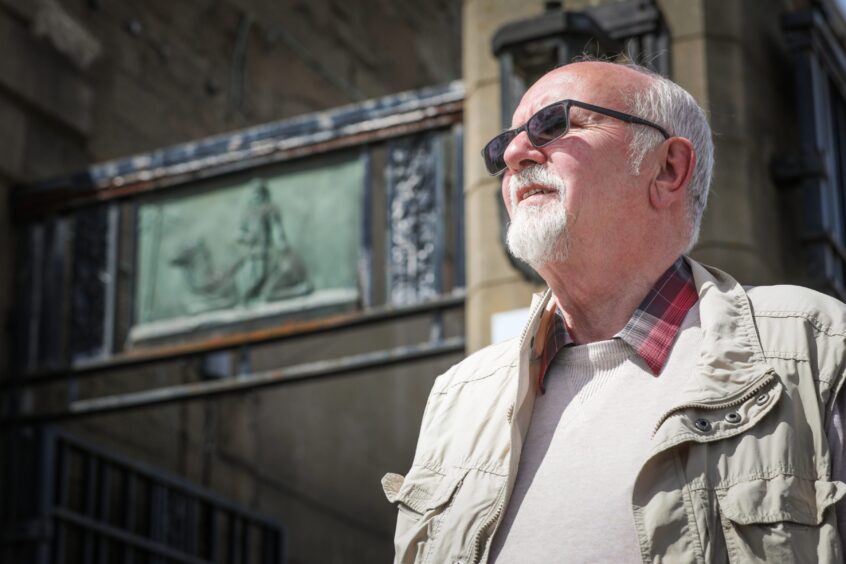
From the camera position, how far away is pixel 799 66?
24.0 feet

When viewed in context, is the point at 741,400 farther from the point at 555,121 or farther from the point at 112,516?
A: the point at 112,516

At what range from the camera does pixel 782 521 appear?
2.57m

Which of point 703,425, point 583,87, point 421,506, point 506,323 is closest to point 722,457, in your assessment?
point 703,425

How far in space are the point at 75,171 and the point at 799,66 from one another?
14.7 feet

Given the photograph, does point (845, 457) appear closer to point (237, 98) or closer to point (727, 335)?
point (727, 335)

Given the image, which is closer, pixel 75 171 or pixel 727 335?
pixel 727 335

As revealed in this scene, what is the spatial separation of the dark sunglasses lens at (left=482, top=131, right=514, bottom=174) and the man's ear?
1.04 feet

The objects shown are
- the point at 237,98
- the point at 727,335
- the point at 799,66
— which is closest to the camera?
the point at 727,335

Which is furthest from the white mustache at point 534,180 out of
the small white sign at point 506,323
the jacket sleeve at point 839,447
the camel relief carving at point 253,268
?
the camel relief carving at point 253,268

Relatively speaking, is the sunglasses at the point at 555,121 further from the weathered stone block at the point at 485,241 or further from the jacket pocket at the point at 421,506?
the weathered stone block at the point at 485,241

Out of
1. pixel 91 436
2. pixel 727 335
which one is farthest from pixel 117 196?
pixel 727 335

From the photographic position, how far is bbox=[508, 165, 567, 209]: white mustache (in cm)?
315

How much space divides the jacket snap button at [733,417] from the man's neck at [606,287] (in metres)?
0.46

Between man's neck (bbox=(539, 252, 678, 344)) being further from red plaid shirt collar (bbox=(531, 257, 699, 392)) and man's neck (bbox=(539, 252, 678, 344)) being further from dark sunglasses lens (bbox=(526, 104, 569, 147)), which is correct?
dark sunglasses lens (bbox=(526, 104, 569, 147))
